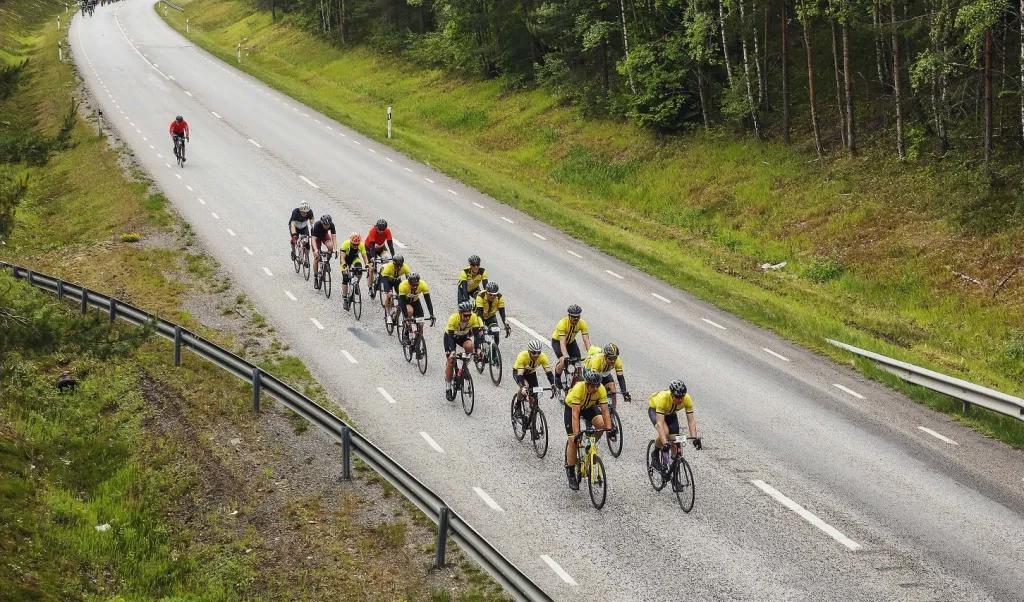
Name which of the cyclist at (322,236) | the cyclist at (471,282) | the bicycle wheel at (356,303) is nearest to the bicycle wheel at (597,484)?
the cyclist at (471,282)

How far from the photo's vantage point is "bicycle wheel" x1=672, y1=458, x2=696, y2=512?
44.6 ft

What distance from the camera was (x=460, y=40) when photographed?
186 feet

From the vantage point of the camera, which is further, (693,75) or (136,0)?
(136,0)

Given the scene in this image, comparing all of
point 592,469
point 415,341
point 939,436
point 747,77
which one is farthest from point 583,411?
point 747,77

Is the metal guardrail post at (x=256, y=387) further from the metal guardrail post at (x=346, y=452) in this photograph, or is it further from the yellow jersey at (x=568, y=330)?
the yellow jersey at (x=568, y=330)

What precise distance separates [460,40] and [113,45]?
3217 centimetres

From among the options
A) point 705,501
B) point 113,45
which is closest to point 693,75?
point 705,501

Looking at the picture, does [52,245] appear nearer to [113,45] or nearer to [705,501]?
[705,501]

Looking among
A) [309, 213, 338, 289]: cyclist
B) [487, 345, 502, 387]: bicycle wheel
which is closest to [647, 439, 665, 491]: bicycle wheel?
[487, 345, 502, 387]: bicycle wheel

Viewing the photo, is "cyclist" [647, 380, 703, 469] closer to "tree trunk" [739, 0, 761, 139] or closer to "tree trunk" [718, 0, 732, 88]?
"tree trunk" [739, 0, 761, 139]

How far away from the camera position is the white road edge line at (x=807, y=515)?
12.9 m

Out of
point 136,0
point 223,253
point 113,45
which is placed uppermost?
point 136,0

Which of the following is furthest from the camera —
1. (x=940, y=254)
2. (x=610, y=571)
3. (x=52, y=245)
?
(x=52, y=245)

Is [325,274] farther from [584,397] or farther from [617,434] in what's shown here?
[584,397]
